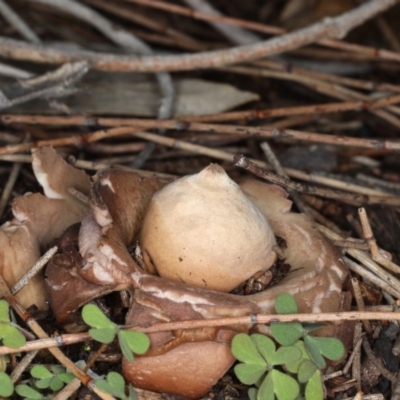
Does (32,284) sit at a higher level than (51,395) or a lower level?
higher

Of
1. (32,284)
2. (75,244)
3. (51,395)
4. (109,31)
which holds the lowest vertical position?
(51,395)

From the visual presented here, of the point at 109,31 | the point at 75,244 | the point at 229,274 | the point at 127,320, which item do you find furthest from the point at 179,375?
the point at 109,31

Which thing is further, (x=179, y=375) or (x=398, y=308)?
(x=398, y=308)

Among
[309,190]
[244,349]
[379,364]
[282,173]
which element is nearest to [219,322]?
[244,349]

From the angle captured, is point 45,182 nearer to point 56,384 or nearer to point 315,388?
point 56,384

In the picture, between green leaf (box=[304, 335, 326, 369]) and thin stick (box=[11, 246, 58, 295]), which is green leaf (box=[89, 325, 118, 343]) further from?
green leaf (box=[304, 335, 326, 369])

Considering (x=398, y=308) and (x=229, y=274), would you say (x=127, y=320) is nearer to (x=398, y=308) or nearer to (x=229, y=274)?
(x=229, y=274)
